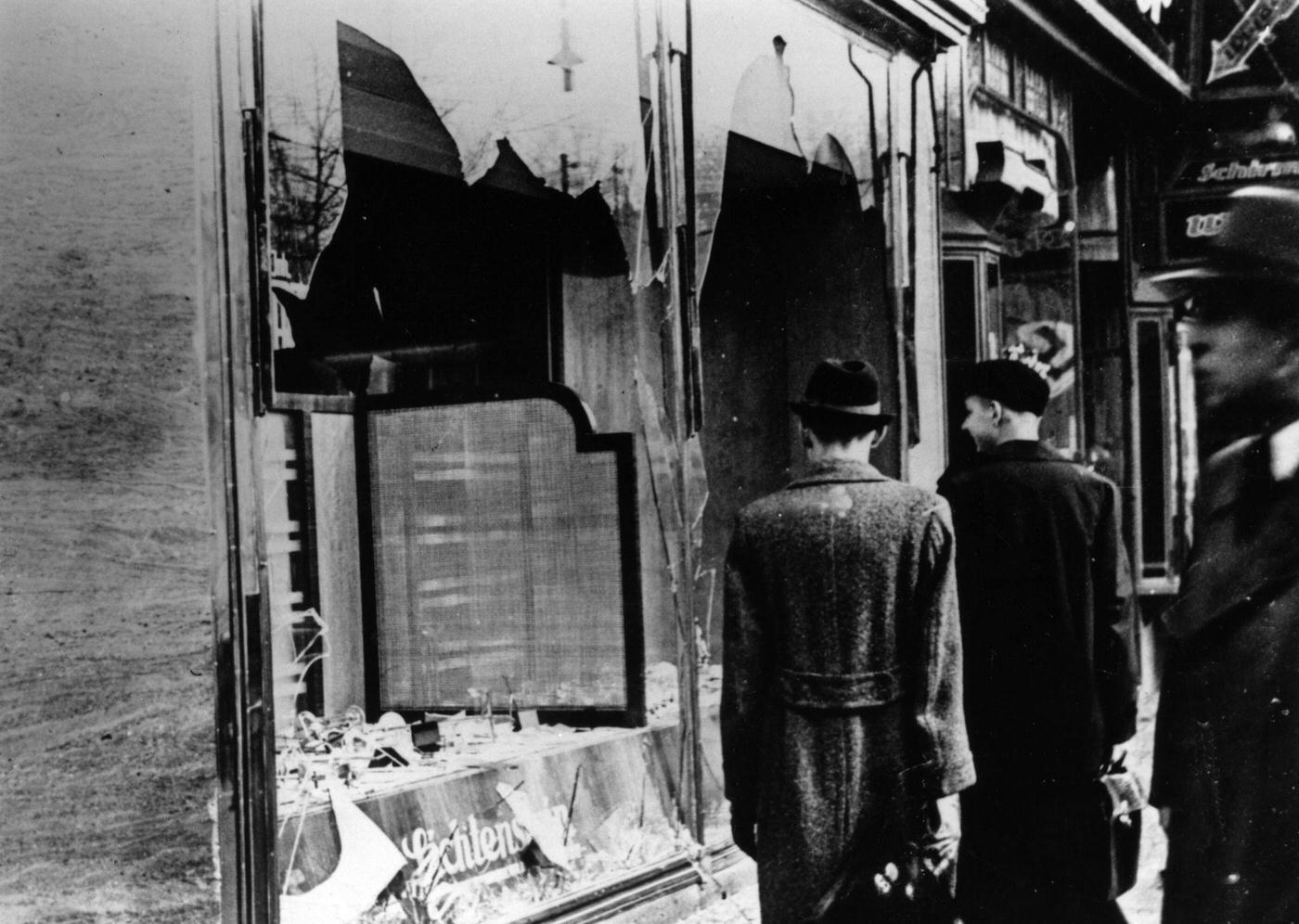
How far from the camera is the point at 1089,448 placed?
955cm

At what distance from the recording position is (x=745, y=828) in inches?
144

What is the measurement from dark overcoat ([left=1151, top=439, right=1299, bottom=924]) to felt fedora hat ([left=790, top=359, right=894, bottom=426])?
925mm

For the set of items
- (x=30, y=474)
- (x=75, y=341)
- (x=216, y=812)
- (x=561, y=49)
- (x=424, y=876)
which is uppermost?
(x=561, y=49)

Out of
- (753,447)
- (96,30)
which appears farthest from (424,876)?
(753,447)

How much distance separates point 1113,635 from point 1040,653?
0.25m

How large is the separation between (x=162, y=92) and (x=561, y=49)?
1.66 m

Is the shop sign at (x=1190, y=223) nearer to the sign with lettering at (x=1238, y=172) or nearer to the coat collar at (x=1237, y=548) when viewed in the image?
the sign with lettering at (x=1238, y=172)

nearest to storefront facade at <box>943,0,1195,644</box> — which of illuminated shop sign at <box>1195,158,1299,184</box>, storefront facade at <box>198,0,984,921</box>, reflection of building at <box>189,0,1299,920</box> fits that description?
reflection of building at <box>189,0,1299,920</box>

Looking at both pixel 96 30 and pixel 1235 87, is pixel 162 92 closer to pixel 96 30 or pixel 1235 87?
pixel 96 30

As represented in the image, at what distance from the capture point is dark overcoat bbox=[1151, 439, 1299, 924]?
3.01 meters

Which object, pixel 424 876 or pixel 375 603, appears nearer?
pixel 424 876

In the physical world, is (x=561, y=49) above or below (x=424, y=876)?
above

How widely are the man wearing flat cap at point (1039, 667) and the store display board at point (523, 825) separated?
118cm

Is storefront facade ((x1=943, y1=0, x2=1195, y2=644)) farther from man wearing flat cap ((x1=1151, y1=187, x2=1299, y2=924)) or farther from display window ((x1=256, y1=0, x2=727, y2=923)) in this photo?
man wearing flat cap ((x1=1151, y1=187, x2=1299, y2=924))
